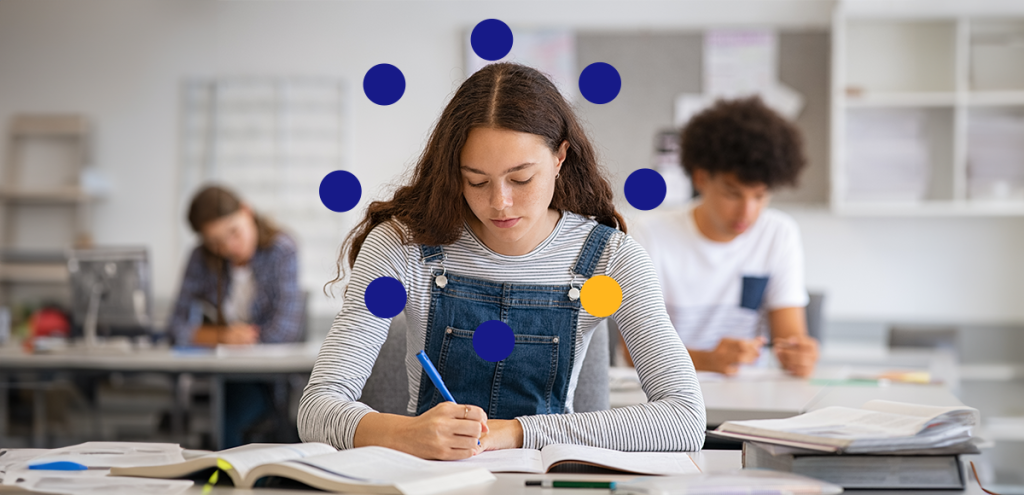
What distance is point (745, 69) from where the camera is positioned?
357 centimetres

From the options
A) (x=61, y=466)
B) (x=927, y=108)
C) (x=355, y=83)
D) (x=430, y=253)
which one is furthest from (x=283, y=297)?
(x=927, y=108)

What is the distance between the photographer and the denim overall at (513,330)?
4.30 feet

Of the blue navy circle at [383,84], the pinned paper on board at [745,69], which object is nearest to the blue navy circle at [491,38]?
the blue navy circle at [383,84]

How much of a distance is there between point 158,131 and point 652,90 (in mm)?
2279

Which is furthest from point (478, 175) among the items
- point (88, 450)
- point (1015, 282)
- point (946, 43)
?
point (1015, 282)

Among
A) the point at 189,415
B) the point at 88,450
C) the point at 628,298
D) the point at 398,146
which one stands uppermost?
the point at 398,146

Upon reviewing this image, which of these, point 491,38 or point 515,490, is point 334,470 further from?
point 491,38

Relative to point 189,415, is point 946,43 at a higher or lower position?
higher


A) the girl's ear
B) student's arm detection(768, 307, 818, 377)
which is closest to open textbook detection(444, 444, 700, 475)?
the girl's ear

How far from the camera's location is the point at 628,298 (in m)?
1.27

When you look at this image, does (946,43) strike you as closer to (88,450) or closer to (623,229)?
(623,229)

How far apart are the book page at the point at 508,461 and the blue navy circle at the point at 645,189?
39cm

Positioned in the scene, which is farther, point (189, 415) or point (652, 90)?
point (652, 90)

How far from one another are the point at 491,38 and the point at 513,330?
1.45ft
